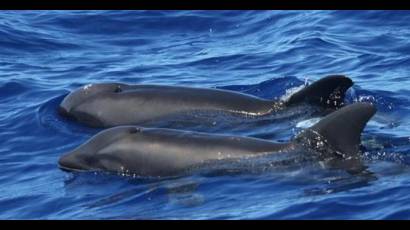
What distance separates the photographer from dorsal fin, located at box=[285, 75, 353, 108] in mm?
13234

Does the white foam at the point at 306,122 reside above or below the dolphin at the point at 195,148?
above

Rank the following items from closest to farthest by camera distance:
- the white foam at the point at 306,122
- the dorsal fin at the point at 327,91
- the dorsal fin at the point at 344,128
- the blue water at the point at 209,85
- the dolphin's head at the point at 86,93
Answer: the blue water at the point at 209,85, the dorsal fin at the point at 344,128, the white foam at the point at 306,122, the dorsal fin at the point at 327,91, the dolphin's head at the point at 86,93

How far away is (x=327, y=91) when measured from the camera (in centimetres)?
1335

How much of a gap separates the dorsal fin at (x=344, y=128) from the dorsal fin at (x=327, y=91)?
8.33 feet

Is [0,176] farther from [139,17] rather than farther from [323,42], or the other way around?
[139,17]

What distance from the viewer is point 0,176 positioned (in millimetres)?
12016

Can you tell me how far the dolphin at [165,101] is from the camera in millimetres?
13414

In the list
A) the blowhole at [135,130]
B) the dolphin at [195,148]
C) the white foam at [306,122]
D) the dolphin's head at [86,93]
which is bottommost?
the dolphin at [195,148]

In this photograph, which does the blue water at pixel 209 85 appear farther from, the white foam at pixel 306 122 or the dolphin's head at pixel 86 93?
the dolphin's head at pixel 86 93

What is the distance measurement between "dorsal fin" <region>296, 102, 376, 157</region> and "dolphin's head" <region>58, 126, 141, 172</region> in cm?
227

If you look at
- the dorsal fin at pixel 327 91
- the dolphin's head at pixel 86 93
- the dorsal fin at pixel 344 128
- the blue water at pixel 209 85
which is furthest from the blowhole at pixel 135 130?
the dorsal fin at pixel 327 91

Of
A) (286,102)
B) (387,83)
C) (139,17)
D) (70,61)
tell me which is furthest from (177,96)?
(139,17)

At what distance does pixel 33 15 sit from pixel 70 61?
4466 mm

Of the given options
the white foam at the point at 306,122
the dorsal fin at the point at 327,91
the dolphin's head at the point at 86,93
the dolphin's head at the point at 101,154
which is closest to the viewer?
the dolphin's head at the point at 101,154
